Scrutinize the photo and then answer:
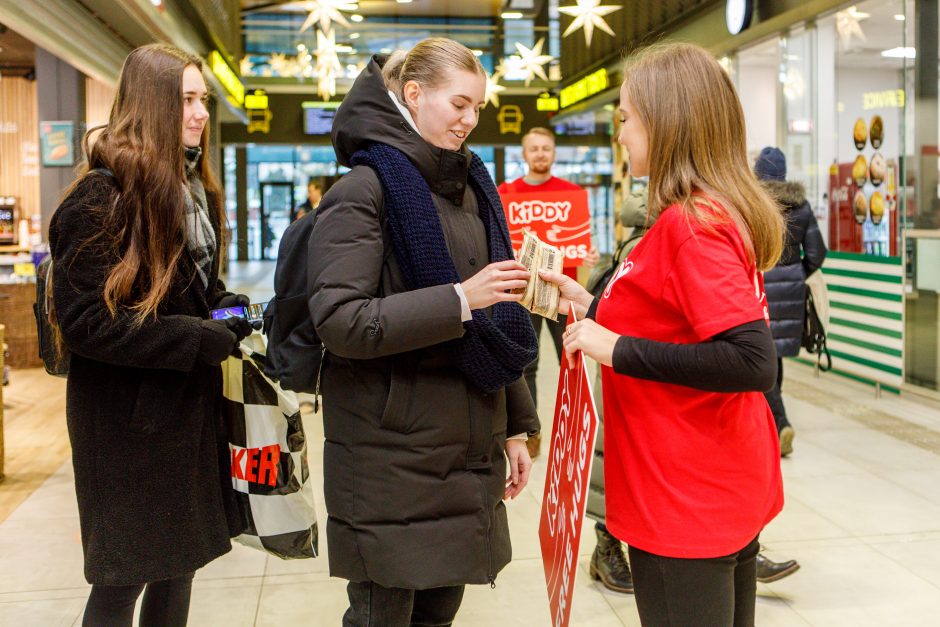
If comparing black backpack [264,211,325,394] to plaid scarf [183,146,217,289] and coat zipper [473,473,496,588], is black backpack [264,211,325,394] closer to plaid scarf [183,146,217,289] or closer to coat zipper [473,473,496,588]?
plaid scarf [183,146,217,289]

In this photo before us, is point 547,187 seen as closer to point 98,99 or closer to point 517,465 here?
point 517,465

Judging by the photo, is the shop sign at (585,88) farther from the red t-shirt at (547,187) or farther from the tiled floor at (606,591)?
the tiled floor at (606,591)

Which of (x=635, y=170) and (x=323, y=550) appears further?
(x=323, y=550)

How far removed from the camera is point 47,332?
2186 mm

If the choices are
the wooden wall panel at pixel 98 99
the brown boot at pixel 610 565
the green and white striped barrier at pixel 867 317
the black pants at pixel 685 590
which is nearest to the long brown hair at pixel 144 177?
the black pants at pixel 685 590

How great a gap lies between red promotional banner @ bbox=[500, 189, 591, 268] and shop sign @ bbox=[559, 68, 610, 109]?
8.17 metres

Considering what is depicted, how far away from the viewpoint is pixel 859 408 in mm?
6496

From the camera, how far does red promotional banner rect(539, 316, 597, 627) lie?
5.26ft

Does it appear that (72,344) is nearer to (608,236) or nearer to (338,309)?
(338,309)

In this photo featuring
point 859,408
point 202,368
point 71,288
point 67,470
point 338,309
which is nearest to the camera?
point 338,309

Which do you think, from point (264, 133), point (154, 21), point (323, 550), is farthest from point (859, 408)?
point (264, 133)

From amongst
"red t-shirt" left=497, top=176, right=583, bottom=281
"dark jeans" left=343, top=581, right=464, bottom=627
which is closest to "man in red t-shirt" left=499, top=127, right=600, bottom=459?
"red t-shirt" left=497, top=176, right=583, bottom=281

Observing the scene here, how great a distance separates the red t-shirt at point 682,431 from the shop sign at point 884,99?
6.01 meters

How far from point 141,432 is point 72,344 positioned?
0.76ft
